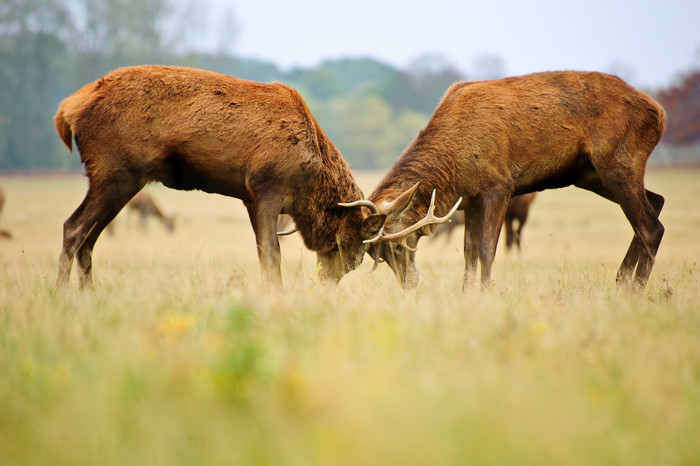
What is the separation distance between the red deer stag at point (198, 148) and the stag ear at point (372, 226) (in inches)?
0.8

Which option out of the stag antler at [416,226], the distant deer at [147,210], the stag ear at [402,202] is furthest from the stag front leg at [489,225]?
the distant deer at [147,210]

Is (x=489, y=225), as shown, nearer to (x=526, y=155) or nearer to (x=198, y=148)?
(x=526, y=155)

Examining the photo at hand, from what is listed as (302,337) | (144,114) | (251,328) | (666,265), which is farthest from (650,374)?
(666,265)

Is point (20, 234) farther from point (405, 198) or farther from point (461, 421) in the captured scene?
point (461, 421)

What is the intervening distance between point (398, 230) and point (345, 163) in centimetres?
94

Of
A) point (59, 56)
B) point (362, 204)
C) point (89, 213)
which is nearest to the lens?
point (89, 213)

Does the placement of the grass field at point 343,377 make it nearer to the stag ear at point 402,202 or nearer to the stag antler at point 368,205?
the stag antler at point 368,205

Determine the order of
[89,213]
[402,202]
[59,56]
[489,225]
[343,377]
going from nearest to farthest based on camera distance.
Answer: [343,377]
[89,213]
[489,225]
[402,202]
[59,56]

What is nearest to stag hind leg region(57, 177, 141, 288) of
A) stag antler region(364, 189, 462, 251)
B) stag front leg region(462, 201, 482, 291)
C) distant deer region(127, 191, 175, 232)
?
stag antler region(364, 189, 462, 251)

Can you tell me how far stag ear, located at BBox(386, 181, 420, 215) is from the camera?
24.6 ft

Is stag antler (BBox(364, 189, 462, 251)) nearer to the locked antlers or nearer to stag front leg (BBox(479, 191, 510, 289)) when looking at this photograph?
the locked antlers

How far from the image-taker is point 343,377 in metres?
3.23

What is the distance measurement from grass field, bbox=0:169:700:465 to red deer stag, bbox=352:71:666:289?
5.20 feet

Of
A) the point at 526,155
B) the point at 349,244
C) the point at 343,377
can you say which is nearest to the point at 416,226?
the point at 349,244
